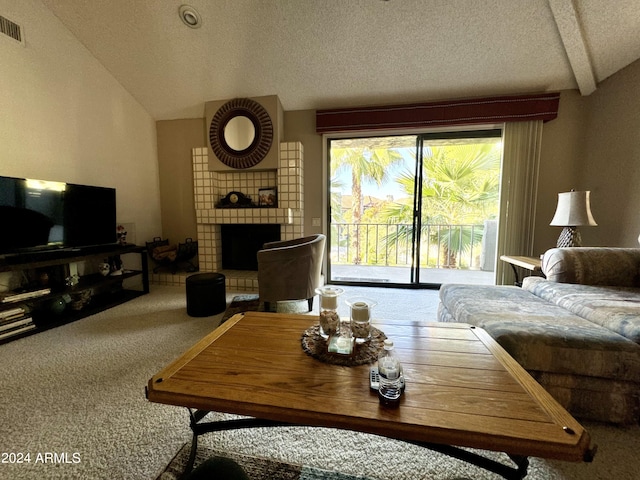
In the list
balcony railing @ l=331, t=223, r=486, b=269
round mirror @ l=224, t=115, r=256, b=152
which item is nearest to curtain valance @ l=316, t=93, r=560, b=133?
round mirror @ l=224, t=115, r=256, b=152

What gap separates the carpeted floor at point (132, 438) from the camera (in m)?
1.08

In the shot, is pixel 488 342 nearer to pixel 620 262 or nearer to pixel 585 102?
pixel 620 262

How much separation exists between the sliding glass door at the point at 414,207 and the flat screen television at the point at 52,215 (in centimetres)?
264

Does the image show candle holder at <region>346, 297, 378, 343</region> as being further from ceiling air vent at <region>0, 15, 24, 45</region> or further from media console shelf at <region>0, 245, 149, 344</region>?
ceiling air vent at <region>0, 15, 24, 45</region>

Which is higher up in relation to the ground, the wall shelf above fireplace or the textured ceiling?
the textured ceiling

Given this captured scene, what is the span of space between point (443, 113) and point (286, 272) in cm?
263

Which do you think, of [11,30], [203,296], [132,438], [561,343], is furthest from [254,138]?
[561,343]

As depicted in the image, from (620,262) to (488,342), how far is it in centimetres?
166

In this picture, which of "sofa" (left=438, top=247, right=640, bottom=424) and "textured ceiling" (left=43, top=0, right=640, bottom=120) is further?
"textured ceiling" (left=43, top=0, right=640, bottom=120)

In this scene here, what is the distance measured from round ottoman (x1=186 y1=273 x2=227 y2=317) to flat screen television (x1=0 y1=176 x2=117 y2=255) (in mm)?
1241

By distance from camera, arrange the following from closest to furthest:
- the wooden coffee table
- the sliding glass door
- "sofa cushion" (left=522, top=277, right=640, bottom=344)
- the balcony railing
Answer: the wooden coffee table < "sofa cushion" (left=522, top=277, right=640, bottom=344) < the sliding glass door < the balcony railing

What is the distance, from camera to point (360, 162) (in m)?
4.47

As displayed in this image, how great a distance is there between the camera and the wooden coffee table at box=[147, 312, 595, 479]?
0.70 metres

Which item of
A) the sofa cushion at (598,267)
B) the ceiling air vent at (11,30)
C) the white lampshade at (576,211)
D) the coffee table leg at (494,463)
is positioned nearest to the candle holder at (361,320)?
the coffee table leg at (494,463)
